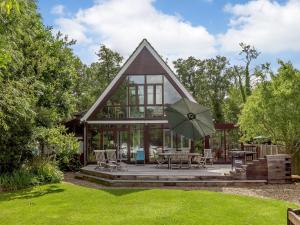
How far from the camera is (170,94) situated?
2316 centimetres

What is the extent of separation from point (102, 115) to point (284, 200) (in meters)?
14.0

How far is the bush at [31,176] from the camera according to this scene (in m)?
14.7

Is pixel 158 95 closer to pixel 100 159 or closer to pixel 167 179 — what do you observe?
pixel 100 159

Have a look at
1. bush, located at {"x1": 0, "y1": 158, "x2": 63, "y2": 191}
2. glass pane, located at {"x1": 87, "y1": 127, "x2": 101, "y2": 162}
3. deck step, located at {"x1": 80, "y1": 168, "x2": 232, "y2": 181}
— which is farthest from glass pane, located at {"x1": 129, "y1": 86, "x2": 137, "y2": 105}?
deck step, located at {"x1": 80, "y1": 168, "x2": 232, "y2": 181}

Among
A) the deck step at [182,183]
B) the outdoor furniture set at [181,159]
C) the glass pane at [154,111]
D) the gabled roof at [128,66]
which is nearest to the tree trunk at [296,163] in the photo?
the deck step at [182,183]

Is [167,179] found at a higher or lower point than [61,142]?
lower

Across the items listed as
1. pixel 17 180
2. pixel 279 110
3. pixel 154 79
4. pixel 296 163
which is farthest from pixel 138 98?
pixel 296 163

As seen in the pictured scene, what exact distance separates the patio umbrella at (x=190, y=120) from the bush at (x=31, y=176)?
588cm

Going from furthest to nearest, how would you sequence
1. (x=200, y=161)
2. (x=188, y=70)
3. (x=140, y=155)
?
(x=188, y=70) → (x=140, y=155) → (x=200, y=161)

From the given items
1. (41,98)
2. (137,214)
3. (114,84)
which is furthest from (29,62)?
(137,214)

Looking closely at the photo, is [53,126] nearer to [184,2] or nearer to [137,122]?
[137,122]

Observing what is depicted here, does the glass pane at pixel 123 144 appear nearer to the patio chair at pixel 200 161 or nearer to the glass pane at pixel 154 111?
the glass pane at pixel 154 111

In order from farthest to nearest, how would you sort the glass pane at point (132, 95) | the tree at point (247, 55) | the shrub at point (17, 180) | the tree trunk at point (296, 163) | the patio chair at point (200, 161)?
1. the tree at point (247, 55)
2. the glass pane at point (132, 95)
3. the patio chair at point (200, 161)
4. the tree trunk at point (296, 163)
5. the shrub at point (17, 180)

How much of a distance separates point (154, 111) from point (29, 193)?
36.6 ft
